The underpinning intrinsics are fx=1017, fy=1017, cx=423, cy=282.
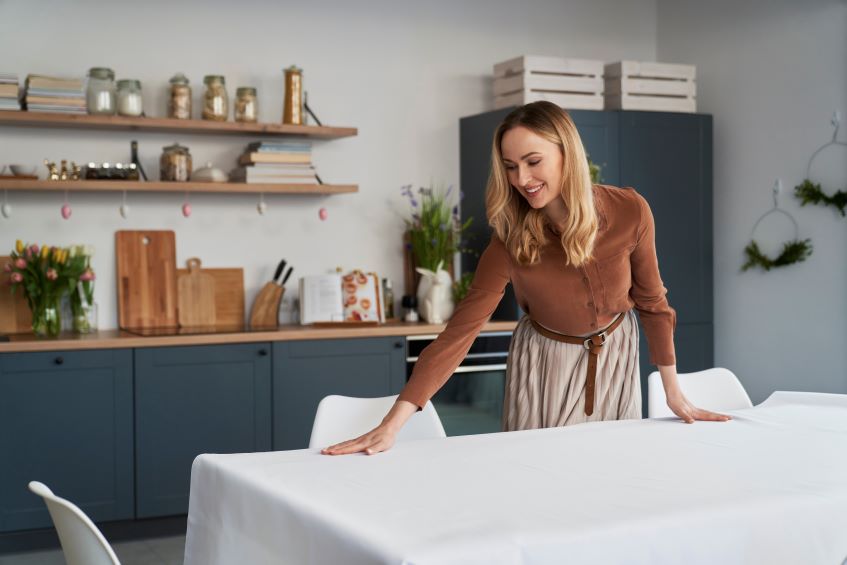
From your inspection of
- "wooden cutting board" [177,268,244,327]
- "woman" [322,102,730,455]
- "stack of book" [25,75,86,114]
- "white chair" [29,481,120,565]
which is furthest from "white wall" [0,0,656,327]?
"white chair" [29,481,120,565]

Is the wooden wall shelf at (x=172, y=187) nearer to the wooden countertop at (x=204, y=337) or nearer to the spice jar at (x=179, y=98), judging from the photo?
the spice jar at (x=179, y=98)

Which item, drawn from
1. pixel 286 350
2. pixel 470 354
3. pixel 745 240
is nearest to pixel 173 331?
pixel 286 350

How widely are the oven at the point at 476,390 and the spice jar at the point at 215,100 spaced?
145 centimetres

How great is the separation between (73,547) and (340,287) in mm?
3148

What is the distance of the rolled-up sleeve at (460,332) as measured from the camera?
7.89 ft

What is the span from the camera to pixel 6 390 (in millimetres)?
4008

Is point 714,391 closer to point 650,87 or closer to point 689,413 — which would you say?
point 689,413

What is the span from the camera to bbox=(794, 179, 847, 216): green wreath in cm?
470

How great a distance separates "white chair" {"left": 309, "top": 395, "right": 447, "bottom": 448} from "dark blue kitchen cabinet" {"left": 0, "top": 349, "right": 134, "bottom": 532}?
65.5 inches

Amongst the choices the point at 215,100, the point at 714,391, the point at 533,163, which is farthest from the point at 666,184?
the point at 533,163

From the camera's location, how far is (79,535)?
1.75 meters

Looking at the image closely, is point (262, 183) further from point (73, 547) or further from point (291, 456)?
point (73, 547)

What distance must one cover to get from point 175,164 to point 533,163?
2.63 meters

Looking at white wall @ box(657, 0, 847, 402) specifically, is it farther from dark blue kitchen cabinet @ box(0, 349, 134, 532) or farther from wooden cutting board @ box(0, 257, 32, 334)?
wooden cutting board @ box(0, 257, 32, 334)
